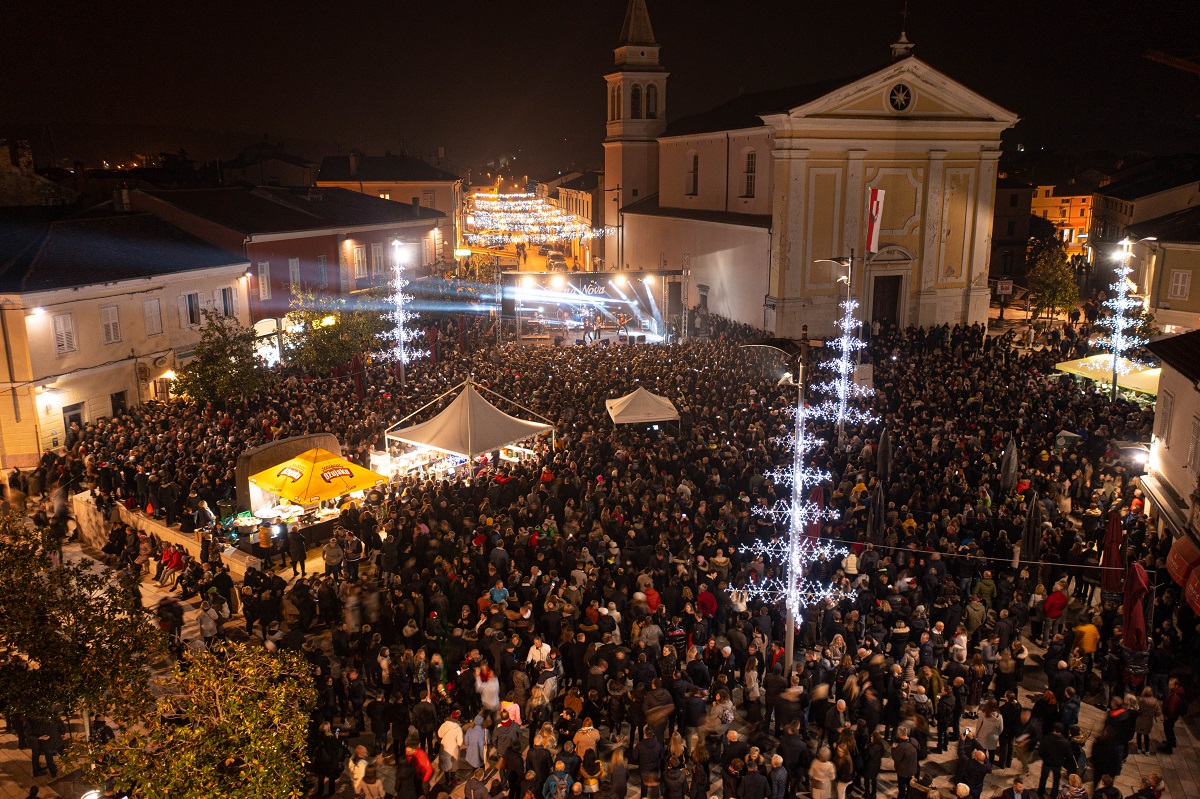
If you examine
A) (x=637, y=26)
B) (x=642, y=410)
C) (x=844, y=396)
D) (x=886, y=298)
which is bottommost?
(x=642, y=410)

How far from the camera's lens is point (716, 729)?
1013 centimetres

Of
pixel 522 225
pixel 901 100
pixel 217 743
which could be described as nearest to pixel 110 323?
pixel 217 743

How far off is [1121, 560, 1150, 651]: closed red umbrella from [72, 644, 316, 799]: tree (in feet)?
32.3

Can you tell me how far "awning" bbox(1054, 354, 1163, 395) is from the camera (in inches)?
878

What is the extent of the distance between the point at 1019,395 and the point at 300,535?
17.4 m

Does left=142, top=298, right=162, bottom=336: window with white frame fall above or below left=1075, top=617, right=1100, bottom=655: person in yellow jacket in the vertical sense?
above

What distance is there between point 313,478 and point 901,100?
2720 cm

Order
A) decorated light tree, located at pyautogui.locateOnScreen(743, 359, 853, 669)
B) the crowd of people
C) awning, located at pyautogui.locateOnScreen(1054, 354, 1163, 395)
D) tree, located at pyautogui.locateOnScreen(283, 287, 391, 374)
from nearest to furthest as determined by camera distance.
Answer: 1. the crowd of people
2. decorated light tree, located at pyautogui.locateOnScreen(743, 359, 853, 669)
3. awning, located at pyautogui.locateOnScreen(1054, 354, 1163, 395)
4. tree, located at pyautogui.locateOnScreen(283, 287, 391, 374)

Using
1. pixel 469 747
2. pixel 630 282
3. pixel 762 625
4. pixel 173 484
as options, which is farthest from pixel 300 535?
pixel 630 282

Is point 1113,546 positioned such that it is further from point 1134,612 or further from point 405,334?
point 405,334

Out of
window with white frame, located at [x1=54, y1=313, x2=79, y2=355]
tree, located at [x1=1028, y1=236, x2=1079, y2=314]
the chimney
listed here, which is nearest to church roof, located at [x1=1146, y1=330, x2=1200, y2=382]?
tree, located at [x1=1028, y1=236, x2=1079, y2=314]

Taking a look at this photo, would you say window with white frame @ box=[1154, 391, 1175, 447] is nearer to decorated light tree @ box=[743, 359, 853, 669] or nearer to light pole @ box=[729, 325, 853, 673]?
light pole @ box=[729, 325, 853, 673]

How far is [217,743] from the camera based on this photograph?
7387 millimetres

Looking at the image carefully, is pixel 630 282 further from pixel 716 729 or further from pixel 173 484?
pixel 716 729
